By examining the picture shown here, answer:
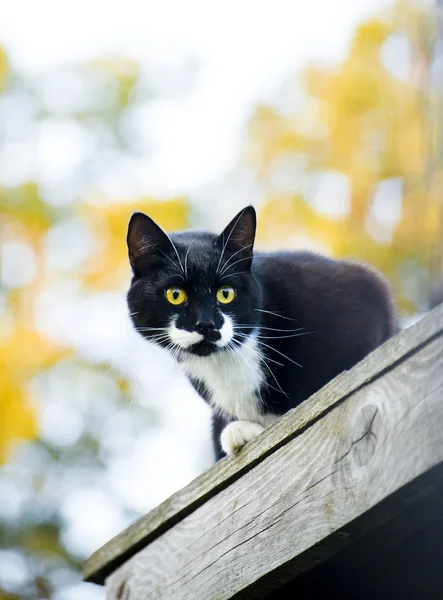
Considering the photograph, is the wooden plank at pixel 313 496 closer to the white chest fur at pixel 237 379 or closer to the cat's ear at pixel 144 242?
the white chest fur at pixel 237 379

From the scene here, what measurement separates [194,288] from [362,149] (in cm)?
373

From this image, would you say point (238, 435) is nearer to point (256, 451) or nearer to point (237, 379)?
point (256, 451)

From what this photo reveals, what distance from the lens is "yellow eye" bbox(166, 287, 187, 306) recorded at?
2369 millimetres

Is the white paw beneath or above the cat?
beneath

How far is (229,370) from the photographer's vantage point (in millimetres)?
2461

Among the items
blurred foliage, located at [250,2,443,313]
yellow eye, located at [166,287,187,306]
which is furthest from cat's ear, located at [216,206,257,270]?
blurred foliage, located at [250,2,443,313]

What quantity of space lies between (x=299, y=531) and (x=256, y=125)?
513 cm

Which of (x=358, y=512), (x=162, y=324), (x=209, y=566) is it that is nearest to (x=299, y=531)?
(x=358, y=512)

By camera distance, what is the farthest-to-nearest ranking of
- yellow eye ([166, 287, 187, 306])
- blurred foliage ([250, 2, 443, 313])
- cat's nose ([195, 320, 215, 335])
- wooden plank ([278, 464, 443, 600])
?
blurred foliage ([250, 2, 443, 313])
yellow eye ([166, 287, 187, 306])
cat's nose ([195, 320, 215, 335])
wooden plank ([278, 464, 443, 600])

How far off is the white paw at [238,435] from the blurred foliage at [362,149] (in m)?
2.80

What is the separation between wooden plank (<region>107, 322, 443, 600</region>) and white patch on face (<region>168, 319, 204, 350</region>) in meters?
0.54

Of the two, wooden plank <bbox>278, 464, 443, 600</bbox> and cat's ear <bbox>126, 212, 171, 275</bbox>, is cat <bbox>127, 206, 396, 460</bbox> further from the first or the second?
wooden plank <bbox>278, 464, 443, 600</bbox>

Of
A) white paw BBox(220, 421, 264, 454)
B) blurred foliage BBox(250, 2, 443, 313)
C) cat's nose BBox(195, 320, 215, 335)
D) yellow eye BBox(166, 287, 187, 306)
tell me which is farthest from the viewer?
blurred foliage BBox(250, 2, 443, 313)

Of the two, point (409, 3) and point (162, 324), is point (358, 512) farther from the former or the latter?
point (409, 3)
